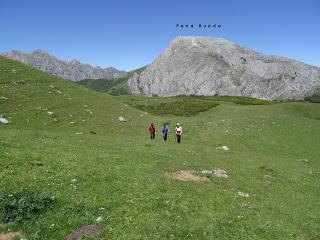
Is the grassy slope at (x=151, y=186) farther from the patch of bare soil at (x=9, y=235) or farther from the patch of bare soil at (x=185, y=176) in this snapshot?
the patch of bare soil at (x=185, y=176)

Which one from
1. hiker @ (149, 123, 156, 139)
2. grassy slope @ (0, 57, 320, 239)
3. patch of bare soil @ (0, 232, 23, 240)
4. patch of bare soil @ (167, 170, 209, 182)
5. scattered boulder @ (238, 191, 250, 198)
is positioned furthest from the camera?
hiker @ (149, 123, 156, 139)

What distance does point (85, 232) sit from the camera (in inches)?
704

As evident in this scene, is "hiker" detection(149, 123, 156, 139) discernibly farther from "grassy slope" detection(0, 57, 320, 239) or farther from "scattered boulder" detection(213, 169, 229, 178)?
"scattered boulder" detection(213, 169, 229, 178)

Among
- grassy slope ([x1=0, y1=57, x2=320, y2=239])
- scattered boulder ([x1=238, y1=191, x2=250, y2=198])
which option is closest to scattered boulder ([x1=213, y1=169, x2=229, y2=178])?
grassy slope ([x1=0, y1=57, x2=320, y2=239])

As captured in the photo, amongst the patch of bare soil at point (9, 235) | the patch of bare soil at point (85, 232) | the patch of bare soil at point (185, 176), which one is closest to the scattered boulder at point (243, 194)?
the patch of bare soil at point (185, 176)

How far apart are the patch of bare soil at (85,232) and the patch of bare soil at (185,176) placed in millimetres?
11003

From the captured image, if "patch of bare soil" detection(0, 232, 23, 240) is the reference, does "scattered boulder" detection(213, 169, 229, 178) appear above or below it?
below

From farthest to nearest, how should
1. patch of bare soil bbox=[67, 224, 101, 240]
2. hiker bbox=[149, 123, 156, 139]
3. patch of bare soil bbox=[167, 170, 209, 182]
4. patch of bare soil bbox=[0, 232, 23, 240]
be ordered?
hiker bbox=[149, 123, 156, 139] < patch of bare soil bbox=[167, 170, 209, 182] < patch of bare soil bbox=[67, 224, 101, 240] < patch of bare soil bbox=[0, 232, 23, 240]

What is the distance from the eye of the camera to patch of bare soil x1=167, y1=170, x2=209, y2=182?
28.9 meters

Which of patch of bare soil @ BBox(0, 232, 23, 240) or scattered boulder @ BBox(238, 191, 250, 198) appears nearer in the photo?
patch of bare soil @ BBox(0, 232, 23, 240)

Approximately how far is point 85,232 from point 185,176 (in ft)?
42.9

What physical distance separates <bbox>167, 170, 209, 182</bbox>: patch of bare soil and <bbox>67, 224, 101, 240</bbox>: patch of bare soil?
11.0m

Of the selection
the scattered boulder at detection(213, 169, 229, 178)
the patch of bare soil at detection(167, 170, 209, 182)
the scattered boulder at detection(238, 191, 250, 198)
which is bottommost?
the scattered boulder at detection(238, 191, 250, 198)

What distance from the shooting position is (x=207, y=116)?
7838 cm
